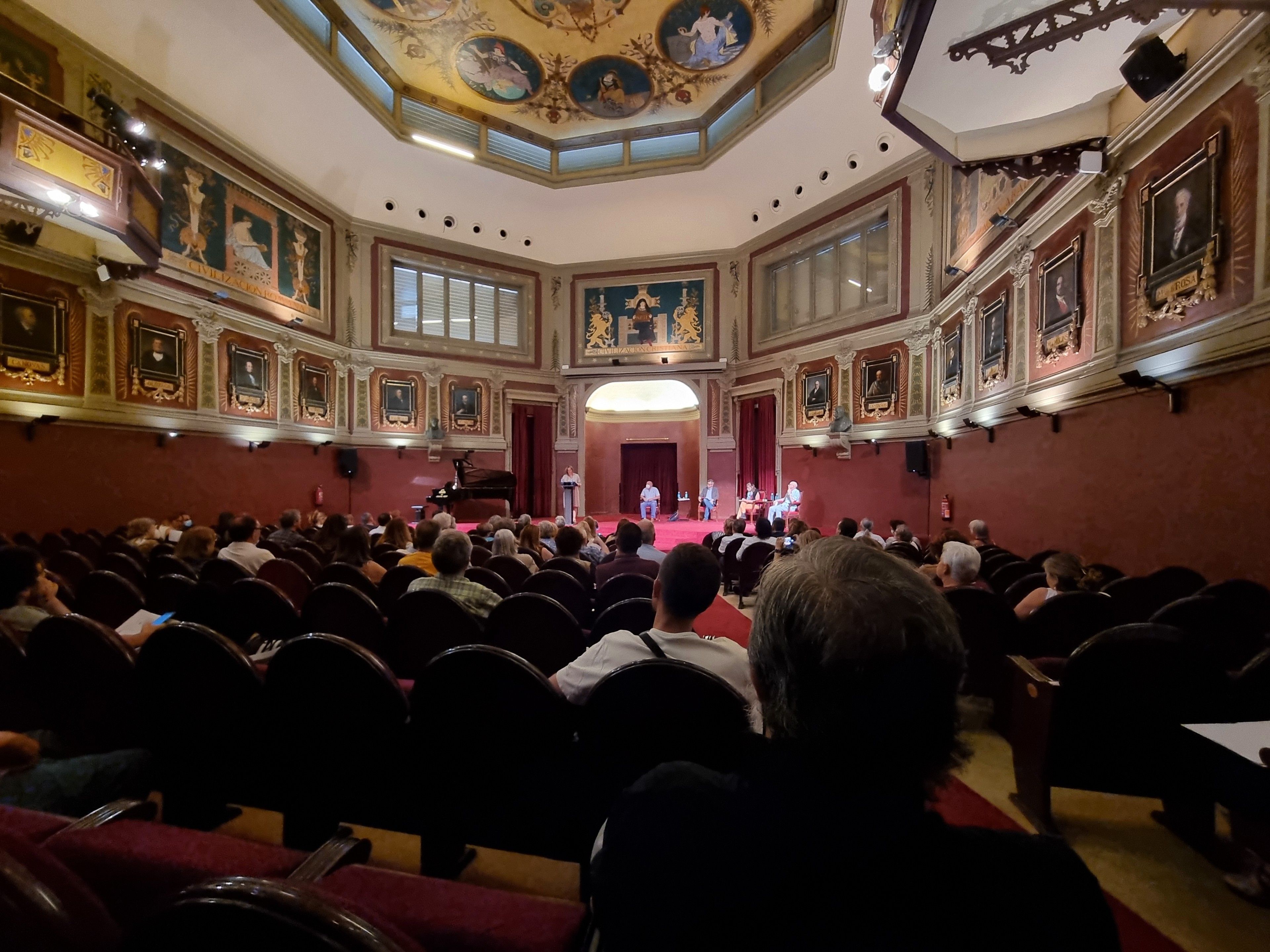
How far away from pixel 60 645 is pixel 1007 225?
9.26 meters

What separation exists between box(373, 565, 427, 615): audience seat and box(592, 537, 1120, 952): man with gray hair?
3149mm

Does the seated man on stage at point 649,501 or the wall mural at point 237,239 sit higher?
the wall mural at point 237,239

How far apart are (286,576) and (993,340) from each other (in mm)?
8613

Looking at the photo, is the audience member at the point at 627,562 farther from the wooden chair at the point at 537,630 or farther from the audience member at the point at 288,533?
the audience member at the point at 288,533

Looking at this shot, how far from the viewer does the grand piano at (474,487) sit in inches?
487

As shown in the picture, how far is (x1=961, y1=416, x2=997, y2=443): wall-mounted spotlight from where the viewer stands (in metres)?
7.60

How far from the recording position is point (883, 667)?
2.19ft

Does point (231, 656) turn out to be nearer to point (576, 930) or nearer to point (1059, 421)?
point (576, 930)

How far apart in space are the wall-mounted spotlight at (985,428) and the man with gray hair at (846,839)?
8214 mm

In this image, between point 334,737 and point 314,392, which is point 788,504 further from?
point 334,737

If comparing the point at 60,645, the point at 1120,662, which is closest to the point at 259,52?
the point at 60,645

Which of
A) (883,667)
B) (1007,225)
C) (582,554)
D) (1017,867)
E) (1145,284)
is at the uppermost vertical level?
(1007,225)

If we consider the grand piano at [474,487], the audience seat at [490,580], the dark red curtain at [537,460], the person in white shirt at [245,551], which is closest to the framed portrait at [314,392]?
the grand piano at [474,487]

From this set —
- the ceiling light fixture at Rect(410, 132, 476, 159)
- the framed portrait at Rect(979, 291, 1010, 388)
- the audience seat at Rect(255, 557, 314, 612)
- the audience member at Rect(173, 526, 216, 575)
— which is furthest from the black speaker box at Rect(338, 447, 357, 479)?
the framed portrait at Rect(979, 291, 1010, 388)
